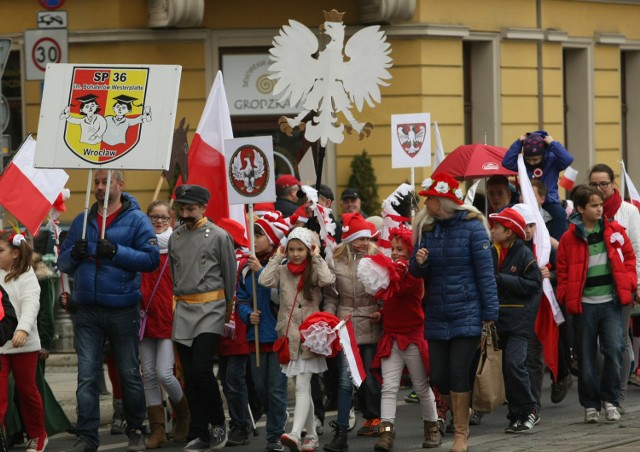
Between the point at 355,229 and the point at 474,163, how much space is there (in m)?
3.56

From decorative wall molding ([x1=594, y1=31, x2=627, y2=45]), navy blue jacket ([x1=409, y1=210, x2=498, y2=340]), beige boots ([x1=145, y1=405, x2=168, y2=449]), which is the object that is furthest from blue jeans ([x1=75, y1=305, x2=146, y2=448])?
decorative wall molding ([x1=594, y1=31, x2=627, y2=45])

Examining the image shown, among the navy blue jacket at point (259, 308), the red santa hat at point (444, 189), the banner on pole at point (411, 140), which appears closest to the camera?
the red santa hat at point (444, 189)

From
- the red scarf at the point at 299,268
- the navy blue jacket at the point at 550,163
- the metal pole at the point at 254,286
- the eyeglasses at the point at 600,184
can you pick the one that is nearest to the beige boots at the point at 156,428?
the metal pole at the point at 254,286

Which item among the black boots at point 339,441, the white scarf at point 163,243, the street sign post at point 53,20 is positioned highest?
the street sign post at point 53,20

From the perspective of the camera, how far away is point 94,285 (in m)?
11.3

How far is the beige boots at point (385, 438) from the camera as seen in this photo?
437 inches

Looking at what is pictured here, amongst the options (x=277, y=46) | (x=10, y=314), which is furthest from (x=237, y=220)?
(x=10, y=314)

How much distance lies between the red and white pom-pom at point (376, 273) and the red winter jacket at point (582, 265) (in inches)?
68.8

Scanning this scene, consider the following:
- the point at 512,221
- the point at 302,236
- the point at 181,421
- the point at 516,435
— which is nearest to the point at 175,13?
the point at 181,421

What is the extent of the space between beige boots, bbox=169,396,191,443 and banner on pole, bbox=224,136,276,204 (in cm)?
161

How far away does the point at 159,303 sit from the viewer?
11.9 meters

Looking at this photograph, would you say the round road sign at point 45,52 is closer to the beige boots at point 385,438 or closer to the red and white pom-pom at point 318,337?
the red and white pom-pom at point 318,337

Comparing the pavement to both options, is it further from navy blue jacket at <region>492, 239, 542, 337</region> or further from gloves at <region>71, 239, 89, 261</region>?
gloves at <region>71, 239, 89, 261</region>

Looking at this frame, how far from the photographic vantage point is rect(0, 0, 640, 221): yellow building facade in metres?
21.1
